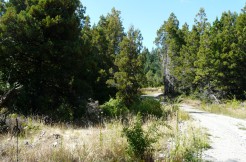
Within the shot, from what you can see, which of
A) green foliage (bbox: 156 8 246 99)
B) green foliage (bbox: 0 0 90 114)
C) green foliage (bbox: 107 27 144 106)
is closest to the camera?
green foliage (bbox: 0 0 90 114)

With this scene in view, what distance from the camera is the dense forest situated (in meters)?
Answer: 17.5

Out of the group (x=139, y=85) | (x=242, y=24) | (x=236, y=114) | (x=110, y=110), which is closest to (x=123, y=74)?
(x=139, y=85)

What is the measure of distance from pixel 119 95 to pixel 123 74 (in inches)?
65.4

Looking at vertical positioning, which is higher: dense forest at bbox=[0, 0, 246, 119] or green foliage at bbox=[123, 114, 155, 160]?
dense forest at bbox=[0, 0, 246, 119]

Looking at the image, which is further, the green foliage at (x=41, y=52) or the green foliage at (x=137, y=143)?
the green foliage at (x=41, y=52)

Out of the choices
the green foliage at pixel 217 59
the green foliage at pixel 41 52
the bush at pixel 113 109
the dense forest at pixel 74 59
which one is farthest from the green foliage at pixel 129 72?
the green foliage at pixel 217 59

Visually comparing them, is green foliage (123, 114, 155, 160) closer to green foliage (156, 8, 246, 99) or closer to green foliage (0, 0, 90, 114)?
green foliage (0, 0, 90, 114)

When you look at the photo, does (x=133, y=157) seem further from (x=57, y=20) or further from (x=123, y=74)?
(x=123, y=74)

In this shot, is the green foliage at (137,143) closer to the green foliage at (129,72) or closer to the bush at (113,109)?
the bush at (113,109)

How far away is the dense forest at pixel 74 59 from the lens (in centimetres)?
1752

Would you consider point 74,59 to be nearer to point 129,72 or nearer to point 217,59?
point 129,72

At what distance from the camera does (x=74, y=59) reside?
18484 millimetres

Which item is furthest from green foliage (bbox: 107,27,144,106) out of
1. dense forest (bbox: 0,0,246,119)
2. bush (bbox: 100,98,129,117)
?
bush (bbox: 100,98,129,117)

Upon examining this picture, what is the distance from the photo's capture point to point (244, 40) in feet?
105
